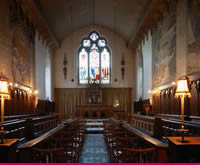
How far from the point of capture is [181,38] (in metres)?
10.4

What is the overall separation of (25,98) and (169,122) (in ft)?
27.2

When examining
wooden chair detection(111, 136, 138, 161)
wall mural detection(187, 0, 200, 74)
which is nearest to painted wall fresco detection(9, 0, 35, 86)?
wooden chair detection(111, 136, 138, 161)

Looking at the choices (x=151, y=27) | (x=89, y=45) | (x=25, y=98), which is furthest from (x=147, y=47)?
(x=25, y=98)

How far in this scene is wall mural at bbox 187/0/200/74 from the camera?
8.84 metres

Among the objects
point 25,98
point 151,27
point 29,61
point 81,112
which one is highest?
point 151,27

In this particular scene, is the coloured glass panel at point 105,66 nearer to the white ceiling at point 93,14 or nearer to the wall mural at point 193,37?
the white ceiling at point 93,14

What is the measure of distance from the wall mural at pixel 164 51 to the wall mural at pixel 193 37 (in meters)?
1.73

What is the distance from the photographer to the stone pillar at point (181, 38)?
32.8 ft

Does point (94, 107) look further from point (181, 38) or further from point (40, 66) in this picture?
point (181, 38)

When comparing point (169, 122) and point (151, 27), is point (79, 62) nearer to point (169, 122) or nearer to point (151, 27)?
point (151, 27)

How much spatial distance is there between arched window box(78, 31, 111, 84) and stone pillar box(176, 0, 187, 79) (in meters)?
12.0

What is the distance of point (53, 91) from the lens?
21516mm

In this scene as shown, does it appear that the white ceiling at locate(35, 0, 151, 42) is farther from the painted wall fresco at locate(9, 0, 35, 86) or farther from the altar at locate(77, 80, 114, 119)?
the altar at locate(77, 80, 114, 119)

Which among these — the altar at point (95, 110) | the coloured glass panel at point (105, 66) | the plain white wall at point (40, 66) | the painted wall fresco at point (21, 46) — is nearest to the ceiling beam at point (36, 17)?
the painted wall fresco at point (21, 46)
